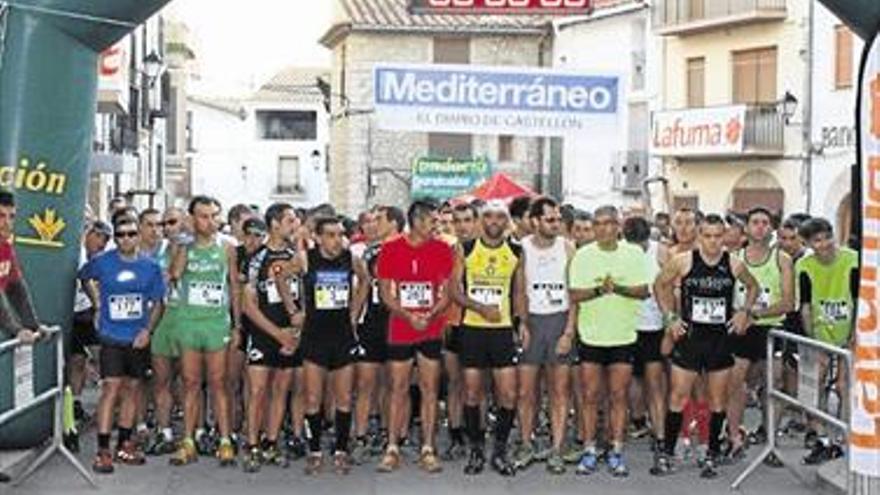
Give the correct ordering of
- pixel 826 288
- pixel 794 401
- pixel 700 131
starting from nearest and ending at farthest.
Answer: pixel 794 401
pixel 826 288
pixel 700 131

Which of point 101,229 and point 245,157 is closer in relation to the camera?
point 101,229

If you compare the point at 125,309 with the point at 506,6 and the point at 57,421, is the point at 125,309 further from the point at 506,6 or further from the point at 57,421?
the point at 506,6

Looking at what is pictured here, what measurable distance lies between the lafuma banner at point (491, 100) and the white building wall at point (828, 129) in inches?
799

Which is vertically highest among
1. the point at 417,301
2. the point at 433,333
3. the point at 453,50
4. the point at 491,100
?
the point at 453,50

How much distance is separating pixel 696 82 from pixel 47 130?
105ft

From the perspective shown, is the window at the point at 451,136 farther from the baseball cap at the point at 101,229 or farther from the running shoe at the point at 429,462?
the running shoe at the point at 429,462

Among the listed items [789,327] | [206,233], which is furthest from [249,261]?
[789,327]

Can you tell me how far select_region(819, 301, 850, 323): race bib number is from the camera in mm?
11969

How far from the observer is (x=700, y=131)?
39.8m

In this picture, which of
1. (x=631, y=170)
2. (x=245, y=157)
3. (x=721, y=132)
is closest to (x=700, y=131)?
(x=721, y=132)

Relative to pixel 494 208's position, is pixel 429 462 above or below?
below

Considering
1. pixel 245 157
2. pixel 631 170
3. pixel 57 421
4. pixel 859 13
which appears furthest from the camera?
pixel 245 157

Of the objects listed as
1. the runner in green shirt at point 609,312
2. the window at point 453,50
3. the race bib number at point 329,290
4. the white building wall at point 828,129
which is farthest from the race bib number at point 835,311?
the window at point 453,50

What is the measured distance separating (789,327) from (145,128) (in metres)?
28.9
